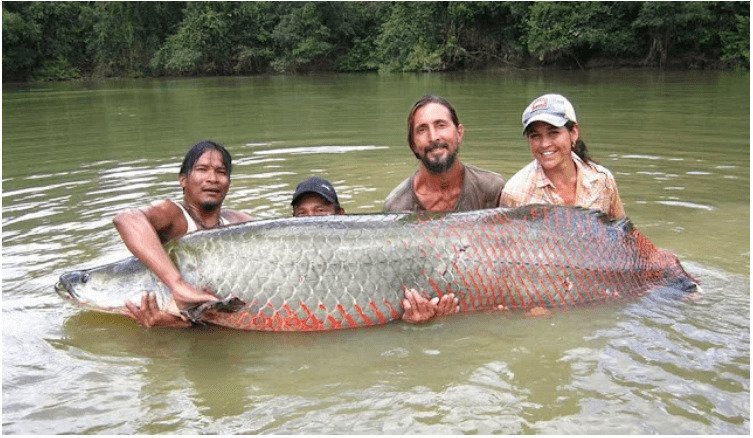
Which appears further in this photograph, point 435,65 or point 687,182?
point 435,65

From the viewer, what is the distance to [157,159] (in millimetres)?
8867

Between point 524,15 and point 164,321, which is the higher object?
point 524,15

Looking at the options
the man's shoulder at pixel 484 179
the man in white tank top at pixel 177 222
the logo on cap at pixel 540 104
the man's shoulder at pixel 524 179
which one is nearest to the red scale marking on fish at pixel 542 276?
the man's shoulder at pixel 524 179

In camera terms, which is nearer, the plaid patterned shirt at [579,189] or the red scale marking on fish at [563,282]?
the red scale marking on fish at [563,282]

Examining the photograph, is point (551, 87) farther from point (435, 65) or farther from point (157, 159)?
point (435, 65)

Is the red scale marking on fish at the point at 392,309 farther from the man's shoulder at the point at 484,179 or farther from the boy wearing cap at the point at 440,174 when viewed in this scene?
the man's shoulder at the point at 484,179

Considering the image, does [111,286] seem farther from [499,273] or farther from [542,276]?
[542,276]

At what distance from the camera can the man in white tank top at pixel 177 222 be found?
10.7 feet

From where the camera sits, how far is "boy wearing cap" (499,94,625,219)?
147 inches

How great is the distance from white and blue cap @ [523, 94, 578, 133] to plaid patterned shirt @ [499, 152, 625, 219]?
33 cm

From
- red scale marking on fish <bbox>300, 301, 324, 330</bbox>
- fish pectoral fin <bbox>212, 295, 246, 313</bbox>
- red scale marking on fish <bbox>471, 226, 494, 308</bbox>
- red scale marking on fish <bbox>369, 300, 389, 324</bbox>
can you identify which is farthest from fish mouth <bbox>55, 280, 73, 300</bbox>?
red scale marking on fish <bbox>471, 226, 494, 308</bbox>

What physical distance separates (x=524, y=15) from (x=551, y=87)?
48.3ft

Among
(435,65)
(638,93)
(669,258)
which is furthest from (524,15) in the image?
(669,258)

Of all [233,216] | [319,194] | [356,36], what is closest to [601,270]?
[319,194]
